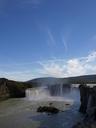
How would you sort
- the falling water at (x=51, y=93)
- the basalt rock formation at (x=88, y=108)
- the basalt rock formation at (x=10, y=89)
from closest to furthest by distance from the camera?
the basalt rock formation at (x=88, y=108), the falling water at (x=51, y=93), the basalt rock formation at (x=10, y=89)

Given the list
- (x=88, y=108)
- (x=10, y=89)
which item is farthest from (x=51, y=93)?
(x=88, y=108)

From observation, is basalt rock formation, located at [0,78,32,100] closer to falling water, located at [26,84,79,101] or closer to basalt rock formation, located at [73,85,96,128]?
falling water, located at [26,84,79,101]

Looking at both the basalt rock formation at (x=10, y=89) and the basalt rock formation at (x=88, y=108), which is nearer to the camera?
the basalt rock formation at (x=88, y=108)

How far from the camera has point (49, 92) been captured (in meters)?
Answer: 49.3

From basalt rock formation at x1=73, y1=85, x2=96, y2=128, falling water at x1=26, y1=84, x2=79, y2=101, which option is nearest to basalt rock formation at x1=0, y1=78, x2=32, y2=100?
falling water at x1=26, y1=84, x2=79, y2=101

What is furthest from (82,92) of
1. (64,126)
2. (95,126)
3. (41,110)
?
(95,126)

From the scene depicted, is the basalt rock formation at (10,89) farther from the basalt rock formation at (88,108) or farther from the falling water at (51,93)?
the basalt rock formation at (88,108)

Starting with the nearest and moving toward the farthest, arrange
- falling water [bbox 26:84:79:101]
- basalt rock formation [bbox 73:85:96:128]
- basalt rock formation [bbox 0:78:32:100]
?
basalt rock formation [bbox 73:85:96:128]
falling water [bbox 26:84:79:101]
basalt rock formation [bbox 0:78:32:100]

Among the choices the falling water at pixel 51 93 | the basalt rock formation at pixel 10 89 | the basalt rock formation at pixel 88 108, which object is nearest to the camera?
the basalt rock formation at pixel 88 108

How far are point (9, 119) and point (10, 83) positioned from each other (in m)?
27.5

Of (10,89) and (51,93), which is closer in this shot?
(51,93)

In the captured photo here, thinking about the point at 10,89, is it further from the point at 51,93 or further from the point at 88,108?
the point at 88,108

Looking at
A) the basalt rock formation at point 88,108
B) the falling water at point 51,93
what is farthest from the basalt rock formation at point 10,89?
the basalt rock formation at point 88,108

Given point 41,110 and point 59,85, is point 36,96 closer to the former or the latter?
point 59,85
